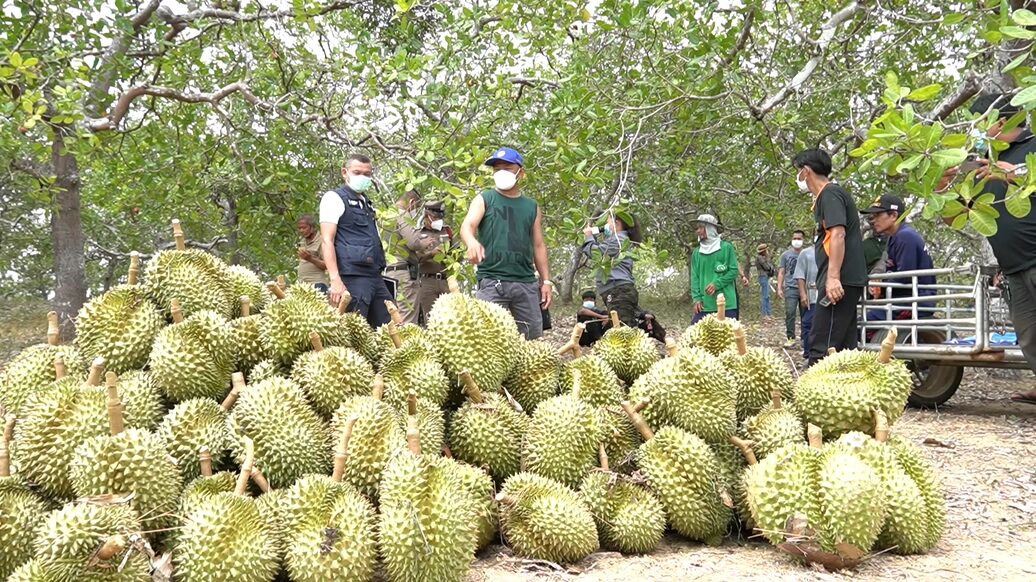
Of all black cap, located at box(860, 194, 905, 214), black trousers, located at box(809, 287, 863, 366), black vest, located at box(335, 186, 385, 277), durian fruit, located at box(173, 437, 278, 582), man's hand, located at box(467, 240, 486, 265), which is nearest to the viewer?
durian fruit, located at box(173, 437, 278, 582)

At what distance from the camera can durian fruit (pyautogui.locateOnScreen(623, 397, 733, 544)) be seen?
257 centimetres

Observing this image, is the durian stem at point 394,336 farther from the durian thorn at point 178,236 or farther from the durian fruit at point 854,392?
the durian fruit at point 854,392

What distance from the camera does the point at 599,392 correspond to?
292cm

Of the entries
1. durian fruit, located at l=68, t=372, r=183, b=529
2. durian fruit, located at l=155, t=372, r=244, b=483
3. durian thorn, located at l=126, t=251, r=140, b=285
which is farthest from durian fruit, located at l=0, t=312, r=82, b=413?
durian fruit, located at l=68, t=372, r=183, b=529

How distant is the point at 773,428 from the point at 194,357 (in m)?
2.12

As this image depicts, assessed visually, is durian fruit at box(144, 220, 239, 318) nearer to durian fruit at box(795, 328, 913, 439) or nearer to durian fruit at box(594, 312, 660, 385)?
Result: durian fruit at box(594, 312, 660, 385)

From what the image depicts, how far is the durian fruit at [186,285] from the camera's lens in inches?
109

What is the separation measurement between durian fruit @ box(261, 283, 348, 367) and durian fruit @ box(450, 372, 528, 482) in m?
0.58

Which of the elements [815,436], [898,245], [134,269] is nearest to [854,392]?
[815,436]

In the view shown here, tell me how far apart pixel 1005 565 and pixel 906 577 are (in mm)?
492

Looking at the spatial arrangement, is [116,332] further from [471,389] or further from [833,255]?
[833,255]

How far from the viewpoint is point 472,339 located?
2.80m

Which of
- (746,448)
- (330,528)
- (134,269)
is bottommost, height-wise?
(330,528)

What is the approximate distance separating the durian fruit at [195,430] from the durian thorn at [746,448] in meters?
1.78
